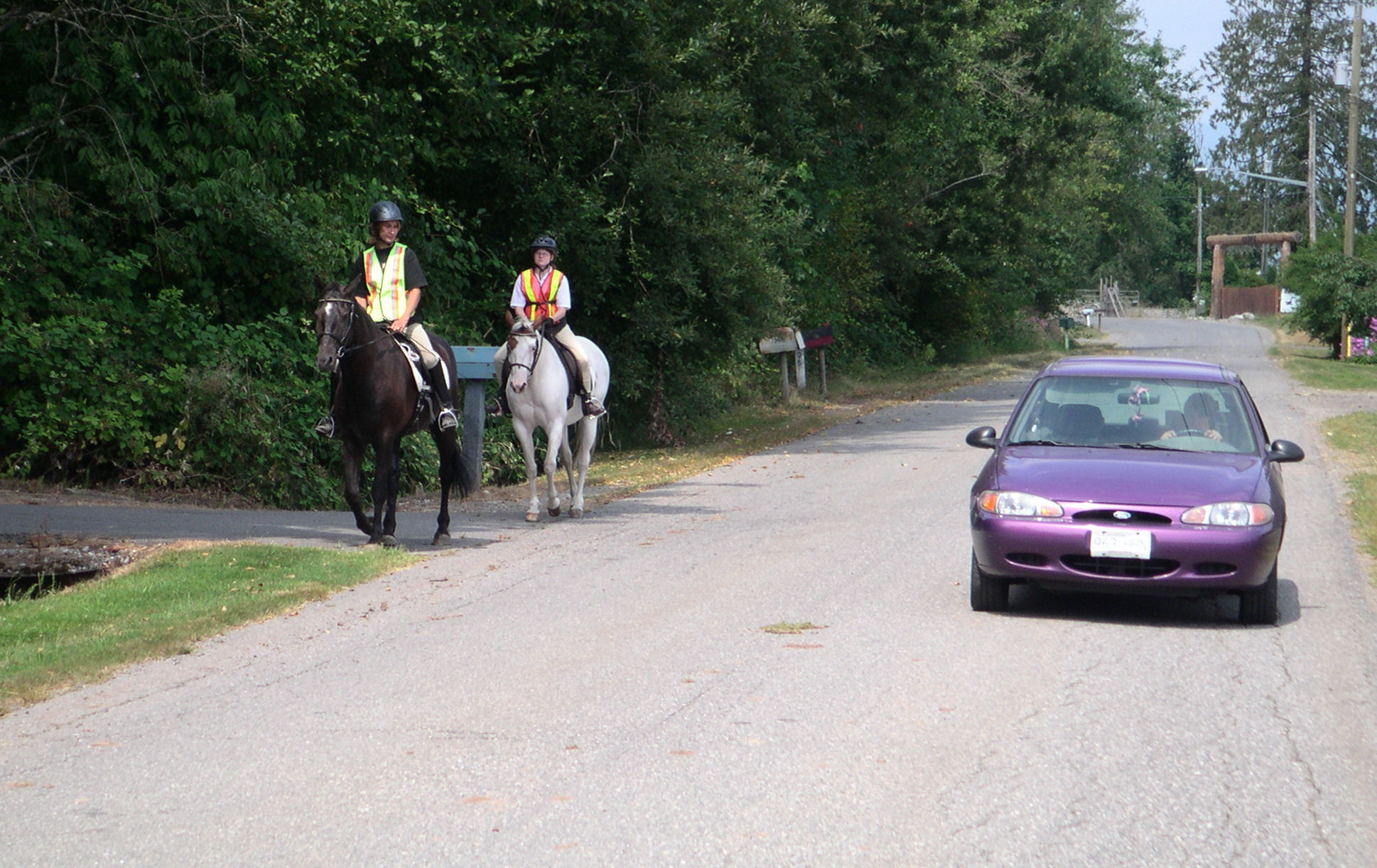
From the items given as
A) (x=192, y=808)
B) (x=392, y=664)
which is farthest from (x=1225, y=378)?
(x=192, y=808)

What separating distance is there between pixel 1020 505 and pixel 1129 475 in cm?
71

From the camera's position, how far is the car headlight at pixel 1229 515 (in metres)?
8.78

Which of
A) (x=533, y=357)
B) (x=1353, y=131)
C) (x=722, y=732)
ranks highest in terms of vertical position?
(x=1353, y=131)

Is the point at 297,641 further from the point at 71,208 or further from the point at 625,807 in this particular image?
the point at 71,208

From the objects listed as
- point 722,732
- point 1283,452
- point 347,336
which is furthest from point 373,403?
point 1283,452

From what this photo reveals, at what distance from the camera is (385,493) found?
12.8 metres

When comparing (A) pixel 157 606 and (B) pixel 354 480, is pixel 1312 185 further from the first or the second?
(A) pixel 157 606

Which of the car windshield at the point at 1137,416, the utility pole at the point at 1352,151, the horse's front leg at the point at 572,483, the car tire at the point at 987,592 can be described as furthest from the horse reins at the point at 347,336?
the utility pole at the point at 1352,151

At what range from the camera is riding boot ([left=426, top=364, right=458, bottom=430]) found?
1317cm

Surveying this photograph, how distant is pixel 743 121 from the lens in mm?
24719

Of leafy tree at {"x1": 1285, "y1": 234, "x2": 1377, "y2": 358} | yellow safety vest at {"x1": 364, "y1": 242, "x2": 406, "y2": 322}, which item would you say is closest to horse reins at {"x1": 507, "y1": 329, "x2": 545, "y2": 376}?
yellow safety vest at {"x1": 364, "y1": 242, "x2": 406, "y2": 322}

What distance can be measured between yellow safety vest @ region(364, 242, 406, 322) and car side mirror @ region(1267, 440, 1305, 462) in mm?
6906

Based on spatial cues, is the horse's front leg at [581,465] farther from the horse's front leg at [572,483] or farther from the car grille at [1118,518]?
the car grille at [1118,518]

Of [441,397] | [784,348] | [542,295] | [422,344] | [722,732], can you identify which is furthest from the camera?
[784,348]
